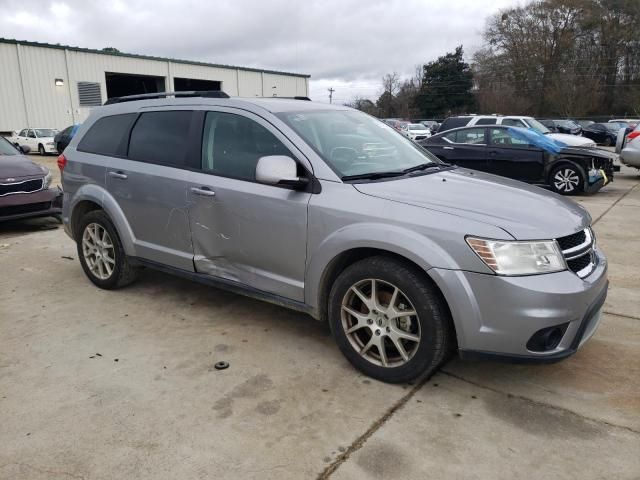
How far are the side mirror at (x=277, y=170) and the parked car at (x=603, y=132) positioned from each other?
31.8m

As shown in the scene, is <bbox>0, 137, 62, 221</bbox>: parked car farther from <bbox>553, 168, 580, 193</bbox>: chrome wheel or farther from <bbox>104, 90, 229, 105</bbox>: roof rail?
<bbox>553, 168, 580, 193</bbox>: chrome wheel

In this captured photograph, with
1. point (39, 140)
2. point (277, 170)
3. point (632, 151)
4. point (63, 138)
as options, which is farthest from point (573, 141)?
point (39, 140)

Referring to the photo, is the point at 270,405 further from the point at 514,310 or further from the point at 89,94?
the point at 89,94

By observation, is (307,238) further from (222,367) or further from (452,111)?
(452,111)

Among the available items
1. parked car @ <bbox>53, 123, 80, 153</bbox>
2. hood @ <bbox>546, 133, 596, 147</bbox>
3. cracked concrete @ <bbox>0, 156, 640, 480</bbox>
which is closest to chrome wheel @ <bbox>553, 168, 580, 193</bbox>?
hood @ <bbox>546, 133, 596, 147</bbox>

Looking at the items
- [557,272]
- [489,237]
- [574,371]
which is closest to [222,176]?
[489,237]

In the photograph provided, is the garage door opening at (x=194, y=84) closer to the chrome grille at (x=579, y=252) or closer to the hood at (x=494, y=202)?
the hood at (x=494, y=202)

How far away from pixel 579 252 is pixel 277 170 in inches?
71.8

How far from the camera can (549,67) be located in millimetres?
58531

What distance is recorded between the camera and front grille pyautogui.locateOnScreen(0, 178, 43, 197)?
Result: 23.8 feet

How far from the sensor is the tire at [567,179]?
34.4ft

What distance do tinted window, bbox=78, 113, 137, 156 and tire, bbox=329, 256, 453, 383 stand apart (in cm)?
255

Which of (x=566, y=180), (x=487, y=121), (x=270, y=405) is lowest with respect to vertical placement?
(x=270, y=405)

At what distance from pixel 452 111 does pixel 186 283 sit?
62974 mm
